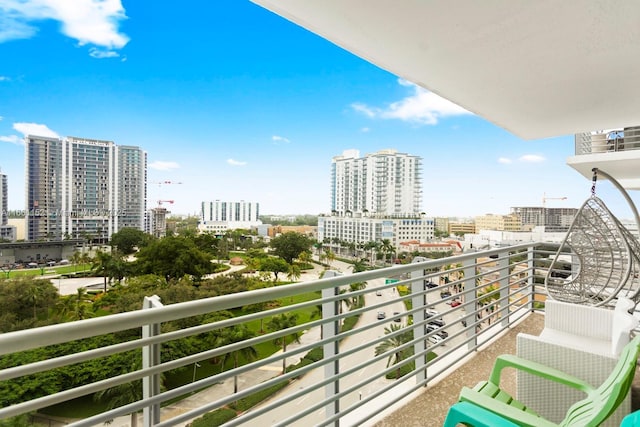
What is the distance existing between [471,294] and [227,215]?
1359 inches

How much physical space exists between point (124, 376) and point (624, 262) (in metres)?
4.92

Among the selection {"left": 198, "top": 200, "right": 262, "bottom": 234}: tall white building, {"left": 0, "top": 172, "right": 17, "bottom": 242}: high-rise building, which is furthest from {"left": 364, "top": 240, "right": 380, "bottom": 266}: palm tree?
{"left": 0, "top": 172, "right": 17, "bottom": 242}: high-rise building

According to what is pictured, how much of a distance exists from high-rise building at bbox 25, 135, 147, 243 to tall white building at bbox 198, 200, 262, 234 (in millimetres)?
6005

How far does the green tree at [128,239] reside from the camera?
27.2m

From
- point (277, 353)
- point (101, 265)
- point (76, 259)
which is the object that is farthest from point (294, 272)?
point (277, 353)

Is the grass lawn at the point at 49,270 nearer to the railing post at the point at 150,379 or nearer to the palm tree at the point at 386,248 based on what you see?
the palm tree at the point at 386,248

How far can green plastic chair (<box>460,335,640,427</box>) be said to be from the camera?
4.19 ft

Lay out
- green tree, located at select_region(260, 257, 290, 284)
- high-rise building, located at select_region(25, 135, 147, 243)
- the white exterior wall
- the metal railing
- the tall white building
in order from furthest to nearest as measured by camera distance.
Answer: the tall white building, the white exterior wall, green tree, located at select_region(260, 257, 290, 284), high-rise building, located at select_region(25, 135, 147, 243), the metal railing

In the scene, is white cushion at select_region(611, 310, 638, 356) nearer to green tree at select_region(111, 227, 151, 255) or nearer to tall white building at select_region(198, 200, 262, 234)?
green tree at select_region(111, 227, 151, 255)

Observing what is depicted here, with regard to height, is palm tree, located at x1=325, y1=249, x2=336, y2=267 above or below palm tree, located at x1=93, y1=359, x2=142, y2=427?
below

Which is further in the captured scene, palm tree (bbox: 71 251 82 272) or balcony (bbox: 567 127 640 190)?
palm tree (bbox: 71 251 82 272)

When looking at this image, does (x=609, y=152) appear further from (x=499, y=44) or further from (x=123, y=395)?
(x=123, y=395)

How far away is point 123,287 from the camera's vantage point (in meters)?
25.3

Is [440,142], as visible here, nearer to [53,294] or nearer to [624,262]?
[53,294]
